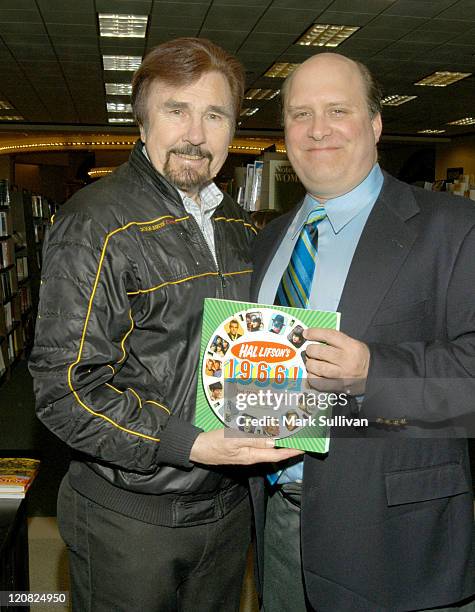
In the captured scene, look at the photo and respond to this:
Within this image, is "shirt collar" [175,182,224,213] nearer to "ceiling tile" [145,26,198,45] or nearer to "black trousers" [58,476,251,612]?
"black trousers" [58,476,251,612]

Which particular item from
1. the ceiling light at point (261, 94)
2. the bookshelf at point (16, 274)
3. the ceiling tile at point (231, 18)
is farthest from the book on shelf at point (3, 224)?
the ceiling light at point (261, 94)

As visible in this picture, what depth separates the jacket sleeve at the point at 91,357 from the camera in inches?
60.5

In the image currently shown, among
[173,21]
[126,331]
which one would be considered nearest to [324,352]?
[126,331]

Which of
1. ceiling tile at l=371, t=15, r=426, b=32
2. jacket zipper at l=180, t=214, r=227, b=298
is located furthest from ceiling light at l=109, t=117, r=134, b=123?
jacket zipper at l=180, t=214, r=227, b=298

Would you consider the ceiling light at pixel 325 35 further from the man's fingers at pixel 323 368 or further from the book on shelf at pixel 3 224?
the man's fingers at pixel 323 368

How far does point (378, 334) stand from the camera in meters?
1.54

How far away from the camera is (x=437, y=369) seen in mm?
1499

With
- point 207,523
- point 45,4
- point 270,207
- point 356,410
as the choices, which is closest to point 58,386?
point 207,523

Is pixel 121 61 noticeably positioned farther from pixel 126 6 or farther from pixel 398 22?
pixel 398 22

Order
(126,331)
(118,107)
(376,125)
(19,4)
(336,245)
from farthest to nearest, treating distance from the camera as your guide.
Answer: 1. (118,107)
2. (19,4)
3. (376,125)
4. (336,245)
5. (126,331)

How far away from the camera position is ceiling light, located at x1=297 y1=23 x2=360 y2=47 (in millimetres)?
8908

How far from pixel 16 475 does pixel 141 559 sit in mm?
1000

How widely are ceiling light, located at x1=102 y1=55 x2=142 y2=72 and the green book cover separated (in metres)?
9.92

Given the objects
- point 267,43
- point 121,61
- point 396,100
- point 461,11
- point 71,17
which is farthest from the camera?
point 396,100
